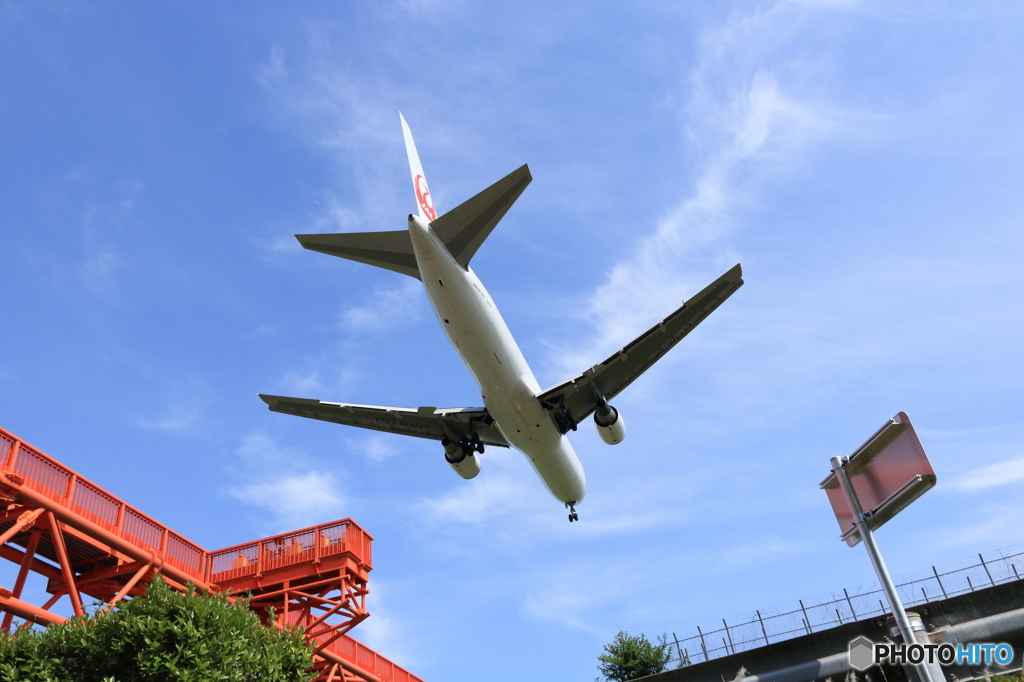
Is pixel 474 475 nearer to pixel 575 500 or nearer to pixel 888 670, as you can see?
pixel 575 500

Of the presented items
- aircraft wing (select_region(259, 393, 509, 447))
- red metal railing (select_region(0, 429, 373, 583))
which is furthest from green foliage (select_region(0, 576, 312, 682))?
aircraft wing (select_region(259, 393, 509, 447))

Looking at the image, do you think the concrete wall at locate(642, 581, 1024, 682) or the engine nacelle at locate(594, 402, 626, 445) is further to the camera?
the engine nacelle at locate(594, 402, 626, 445)

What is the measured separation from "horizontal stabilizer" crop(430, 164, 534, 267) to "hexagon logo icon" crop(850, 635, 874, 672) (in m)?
14.9

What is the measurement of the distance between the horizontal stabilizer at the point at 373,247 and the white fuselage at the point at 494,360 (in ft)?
4.18

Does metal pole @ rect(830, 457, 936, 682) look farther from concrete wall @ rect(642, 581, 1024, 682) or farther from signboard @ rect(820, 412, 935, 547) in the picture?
concrete wall @ rect(642, 581, 1024, 682)

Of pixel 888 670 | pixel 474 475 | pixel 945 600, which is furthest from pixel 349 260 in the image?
pixel 945 600

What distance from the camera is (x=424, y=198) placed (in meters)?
26.7

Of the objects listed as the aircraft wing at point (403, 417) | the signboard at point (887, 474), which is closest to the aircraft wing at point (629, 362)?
the aircraft wing at point (403, 417)

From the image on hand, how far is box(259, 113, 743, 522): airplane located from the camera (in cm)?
2031

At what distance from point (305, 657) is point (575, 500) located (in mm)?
14886

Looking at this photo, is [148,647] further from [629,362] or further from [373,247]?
[629,362]

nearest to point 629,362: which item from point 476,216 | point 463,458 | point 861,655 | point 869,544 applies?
point 463,458

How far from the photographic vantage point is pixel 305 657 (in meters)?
14.5

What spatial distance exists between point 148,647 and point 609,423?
658 inches
